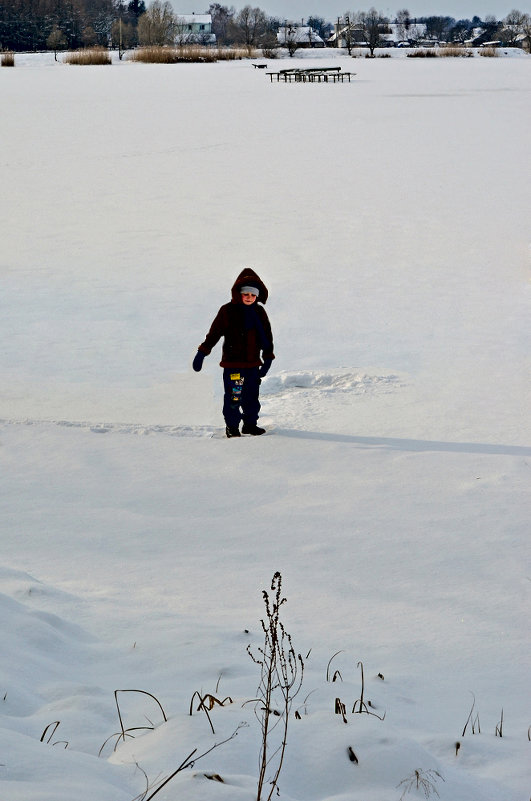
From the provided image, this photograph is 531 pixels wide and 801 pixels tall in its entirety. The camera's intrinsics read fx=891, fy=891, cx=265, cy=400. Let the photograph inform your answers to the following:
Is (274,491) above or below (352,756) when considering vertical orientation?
below

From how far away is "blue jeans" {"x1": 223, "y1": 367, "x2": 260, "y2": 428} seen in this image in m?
6.54

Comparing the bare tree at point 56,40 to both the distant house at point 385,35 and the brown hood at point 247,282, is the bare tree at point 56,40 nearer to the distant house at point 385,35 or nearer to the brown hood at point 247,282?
the distant house at point 385,35

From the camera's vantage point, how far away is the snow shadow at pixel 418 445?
600cm

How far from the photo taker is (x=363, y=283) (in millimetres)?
11414

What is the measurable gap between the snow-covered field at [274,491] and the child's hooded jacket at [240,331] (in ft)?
1.99

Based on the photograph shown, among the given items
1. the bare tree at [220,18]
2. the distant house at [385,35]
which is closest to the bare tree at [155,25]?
the distant house at [385,35]

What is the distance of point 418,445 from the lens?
617cm

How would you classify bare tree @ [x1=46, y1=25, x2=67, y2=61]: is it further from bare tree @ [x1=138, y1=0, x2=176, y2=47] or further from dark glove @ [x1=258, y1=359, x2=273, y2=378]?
dark glove @ [x1=258, y1=359, x2=273, y2=378]

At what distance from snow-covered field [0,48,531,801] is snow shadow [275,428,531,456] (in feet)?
0.15

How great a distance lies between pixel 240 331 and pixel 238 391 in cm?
45

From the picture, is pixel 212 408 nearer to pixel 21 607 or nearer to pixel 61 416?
pixel 61 416

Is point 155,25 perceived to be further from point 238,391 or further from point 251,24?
point 238,391

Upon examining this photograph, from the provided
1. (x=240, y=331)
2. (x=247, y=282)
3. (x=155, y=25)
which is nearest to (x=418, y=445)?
(x=240, y=331)

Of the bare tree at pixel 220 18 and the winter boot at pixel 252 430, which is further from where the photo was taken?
the bare tree at pixel 220 18
